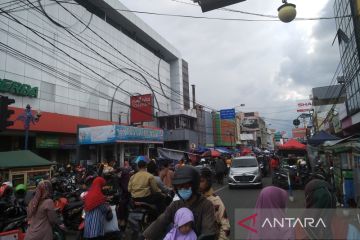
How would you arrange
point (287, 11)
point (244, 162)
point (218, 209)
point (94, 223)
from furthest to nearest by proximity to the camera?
point (244, 162), point (287, 11), point (94, 223), point (218, 209)

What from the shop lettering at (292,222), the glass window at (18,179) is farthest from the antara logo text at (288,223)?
the glass window at (18,179)

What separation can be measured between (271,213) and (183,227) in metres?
0.96

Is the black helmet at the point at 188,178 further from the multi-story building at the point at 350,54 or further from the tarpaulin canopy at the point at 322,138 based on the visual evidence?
the multi-story building at the point at 350,54

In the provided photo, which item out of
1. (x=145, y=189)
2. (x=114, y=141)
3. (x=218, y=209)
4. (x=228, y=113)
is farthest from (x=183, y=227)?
(x=228, y=113)

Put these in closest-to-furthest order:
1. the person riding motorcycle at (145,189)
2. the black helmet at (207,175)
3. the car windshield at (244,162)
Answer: the black helmet at (207,175)
the person riding motorcycle at (145,189)
the car windshield at (244,162)

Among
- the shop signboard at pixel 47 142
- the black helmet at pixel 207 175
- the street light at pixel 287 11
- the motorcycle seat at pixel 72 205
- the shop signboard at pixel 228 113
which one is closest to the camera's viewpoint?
the black helmet at pixel 207 175

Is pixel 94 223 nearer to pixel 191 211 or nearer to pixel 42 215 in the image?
pixel 42 215

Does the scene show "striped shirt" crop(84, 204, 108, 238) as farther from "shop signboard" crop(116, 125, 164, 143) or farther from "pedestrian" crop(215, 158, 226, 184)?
"shop signboard" crop(116, 125, 164, 143)

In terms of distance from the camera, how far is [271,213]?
3168mm

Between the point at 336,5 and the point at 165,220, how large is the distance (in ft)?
81.7

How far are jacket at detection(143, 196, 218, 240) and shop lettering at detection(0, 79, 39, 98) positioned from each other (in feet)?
72.0

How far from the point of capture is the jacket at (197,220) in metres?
3.02

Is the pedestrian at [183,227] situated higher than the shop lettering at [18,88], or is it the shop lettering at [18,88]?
the shop lettering at [18,88]

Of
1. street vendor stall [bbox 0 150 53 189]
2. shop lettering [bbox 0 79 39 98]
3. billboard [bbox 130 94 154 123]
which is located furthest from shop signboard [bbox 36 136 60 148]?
street vendor stall [bbox 0 150 53 189]
